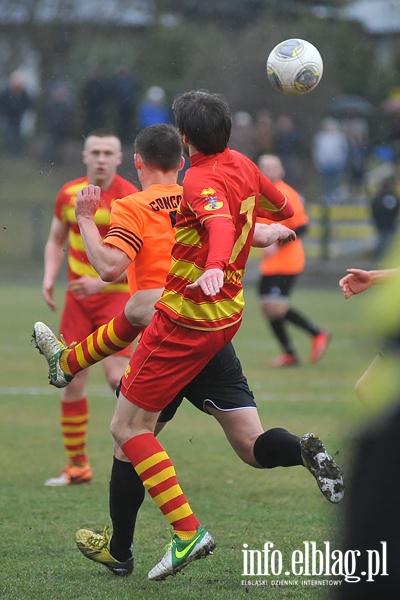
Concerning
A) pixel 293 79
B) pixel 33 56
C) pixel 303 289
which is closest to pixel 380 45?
pixel 303 289

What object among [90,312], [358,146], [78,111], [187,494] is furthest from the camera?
[358,146]

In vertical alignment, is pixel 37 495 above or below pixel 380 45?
below

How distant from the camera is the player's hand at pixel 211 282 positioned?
13.0 feet

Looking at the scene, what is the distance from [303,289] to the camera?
19797mm

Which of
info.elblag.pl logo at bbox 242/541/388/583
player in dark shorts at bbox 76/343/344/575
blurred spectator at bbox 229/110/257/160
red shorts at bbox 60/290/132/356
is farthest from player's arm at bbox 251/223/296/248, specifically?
blurred spectator at bbox 229/110/257/160

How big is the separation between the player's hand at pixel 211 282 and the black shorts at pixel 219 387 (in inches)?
31.4

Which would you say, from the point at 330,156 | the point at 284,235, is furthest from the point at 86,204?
the point at 330,156

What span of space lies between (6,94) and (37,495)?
18.4 metres

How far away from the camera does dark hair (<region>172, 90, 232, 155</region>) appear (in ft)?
14.7

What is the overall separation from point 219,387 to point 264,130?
13.6 metres

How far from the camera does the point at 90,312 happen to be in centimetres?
693

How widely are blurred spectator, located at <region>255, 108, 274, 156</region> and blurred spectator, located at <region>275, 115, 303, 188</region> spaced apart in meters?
0.23

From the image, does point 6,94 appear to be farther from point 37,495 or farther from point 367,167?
point 37,495

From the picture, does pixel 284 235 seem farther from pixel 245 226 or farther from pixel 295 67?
pixel 295 67
